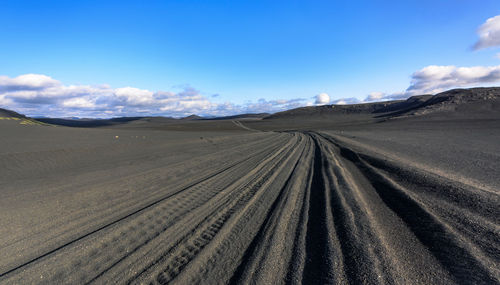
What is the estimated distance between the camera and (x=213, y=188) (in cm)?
688

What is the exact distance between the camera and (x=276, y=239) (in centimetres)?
388

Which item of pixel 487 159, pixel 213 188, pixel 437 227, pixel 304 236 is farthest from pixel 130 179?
pixel 487 159

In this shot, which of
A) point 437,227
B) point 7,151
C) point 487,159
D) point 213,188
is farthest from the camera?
point 7,151

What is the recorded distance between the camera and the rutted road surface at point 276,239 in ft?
10.0

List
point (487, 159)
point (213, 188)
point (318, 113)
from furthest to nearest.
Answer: point (318, 113) < point (487, 159) < point (213, 188)

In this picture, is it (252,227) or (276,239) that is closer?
(276,239)

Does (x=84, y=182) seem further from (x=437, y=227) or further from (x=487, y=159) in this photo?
(x=487, y=159)

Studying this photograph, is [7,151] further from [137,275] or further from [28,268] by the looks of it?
[137,275]

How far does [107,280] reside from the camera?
300cm

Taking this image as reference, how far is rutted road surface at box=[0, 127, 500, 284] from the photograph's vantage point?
3.06 meters

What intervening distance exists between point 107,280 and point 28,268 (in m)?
1.36

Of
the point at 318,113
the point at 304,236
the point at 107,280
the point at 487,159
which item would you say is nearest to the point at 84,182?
the point at 107,280

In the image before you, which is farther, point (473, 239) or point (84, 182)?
point (84, 182)

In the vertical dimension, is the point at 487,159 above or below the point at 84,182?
below
